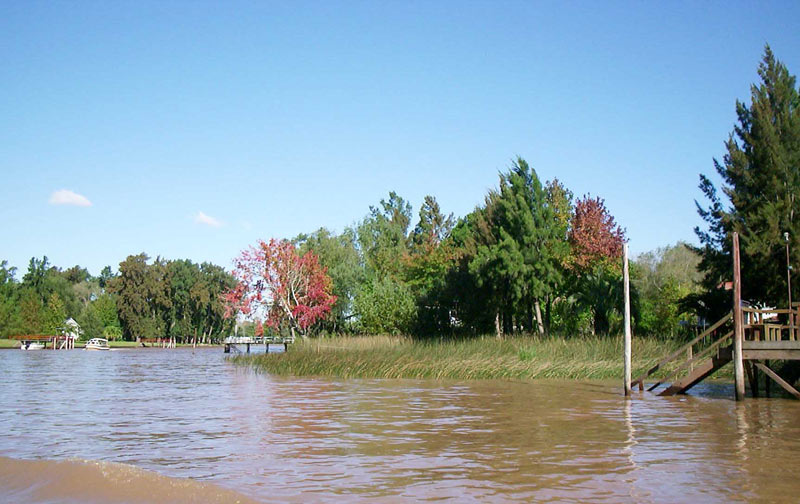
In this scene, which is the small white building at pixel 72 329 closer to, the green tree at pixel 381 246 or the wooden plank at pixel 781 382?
the green tree at pixel 381 246

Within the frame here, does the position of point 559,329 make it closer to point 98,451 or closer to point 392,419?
point 392,419

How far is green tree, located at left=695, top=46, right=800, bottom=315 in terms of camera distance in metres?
31.0

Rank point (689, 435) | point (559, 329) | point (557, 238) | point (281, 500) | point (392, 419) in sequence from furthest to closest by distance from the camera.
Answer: point (559, 329), point (557, 238), point (392, 419), point (689, 435), point (281, 500)

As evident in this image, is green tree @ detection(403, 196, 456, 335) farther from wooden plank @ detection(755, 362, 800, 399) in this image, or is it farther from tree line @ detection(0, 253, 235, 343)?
tree line @ detection(0, 253, 235, 343)

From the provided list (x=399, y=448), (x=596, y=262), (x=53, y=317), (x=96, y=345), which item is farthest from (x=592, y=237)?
(x=53, y=317)

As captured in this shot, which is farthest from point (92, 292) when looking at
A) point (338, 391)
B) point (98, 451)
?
point (98, 451)

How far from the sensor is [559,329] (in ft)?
157

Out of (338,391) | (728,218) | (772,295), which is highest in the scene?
(728,218)

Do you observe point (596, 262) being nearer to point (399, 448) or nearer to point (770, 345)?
point (770, 345)

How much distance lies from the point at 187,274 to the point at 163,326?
8837mm

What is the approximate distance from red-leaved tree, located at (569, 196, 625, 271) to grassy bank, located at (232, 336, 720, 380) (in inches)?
404

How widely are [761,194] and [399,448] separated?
86.2 ft

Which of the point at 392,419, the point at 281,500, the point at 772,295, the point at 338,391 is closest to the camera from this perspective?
the point at 281,500

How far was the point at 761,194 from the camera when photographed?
1303 inches
